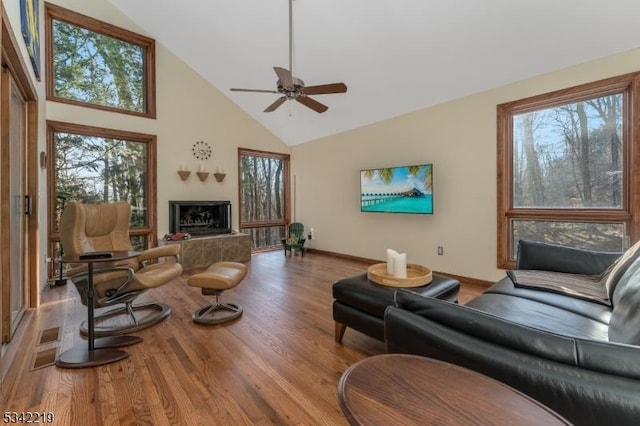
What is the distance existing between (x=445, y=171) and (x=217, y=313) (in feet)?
11.4

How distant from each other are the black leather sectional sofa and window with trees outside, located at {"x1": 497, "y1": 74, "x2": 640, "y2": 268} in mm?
1657

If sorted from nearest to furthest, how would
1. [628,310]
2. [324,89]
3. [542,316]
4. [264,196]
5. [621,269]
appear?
1. [628,310]
2. [542,316]
3. [621,269]
4. [324,89]
5. [264,196]

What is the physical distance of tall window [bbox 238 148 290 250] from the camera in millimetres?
6137

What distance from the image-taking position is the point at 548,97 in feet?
10.8

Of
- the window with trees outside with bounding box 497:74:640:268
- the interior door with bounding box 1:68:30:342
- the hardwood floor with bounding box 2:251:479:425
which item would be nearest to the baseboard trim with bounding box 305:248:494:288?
the window with trees outside with bounding box 497:74:640:268

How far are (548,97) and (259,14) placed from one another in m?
3.65

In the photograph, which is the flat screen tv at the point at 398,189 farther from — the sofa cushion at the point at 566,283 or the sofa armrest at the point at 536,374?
the sofa armrest at the point at 536,374

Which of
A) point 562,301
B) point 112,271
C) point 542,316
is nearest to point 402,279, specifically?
point 542,316

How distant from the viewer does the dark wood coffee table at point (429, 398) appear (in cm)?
73

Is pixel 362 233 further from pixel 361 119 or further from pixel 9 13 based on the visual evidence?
pixel 9 13

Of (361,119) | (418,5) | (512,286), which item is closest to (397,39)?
(418,5)

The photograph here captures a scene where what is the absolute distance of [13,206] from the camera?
8.09 ft

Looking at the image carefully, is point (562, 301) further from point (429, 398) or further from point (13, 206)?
point (13, 206)

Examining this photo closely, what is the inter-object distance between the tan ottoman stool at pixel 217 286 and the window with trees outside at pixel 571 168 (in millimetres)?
3218
